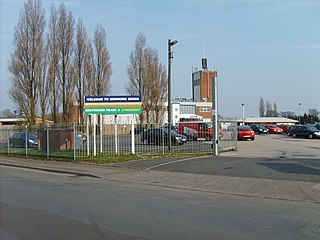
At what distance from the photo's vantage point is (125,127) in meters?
23.3

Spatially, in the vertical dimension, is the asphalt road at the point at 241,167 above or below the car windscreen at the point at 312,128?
below

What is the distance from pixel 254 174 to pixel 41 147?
1508cm

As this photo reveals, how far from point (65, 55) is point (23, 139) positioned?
1942 cm

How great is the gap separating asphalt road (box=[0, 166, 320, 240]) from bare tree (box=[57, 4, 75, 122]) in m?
33.2

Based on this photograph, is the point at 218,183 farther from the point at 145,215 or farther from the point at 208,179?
the point at 145,215

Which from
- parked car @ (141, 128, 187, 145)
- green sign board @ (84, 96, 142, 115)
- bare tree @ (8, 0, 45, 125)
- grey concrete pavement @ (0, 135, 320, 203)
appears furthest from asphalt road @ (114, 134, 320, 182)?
bare tree @ (8, 0, 45, 125)

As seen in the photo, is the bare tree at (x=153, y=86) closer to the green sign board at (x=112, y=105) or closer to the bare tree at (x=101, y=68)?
the bare tree at (x=101, y=68)

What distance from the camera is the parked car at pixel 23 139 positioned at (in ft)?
84.7

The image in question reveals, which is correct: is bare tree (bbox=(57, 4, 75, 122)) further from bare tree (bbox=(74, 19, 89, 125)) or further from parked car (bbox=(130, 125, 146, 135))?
parked car (bbox=(130, 125, 146, 135))

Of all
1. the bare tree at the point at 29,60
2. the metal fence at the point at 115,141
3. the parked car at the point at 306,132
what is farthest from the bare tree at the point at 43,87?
the parked car at the point at 306,132

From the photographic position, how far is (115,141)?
75.0 feet

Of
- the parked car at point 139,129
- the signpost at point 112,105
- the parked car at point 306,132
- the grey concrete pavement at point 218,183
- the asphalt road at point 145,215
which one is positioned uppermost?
the signpost at point 112,105

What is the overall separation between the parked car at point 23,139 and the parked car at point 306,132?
29.8 m

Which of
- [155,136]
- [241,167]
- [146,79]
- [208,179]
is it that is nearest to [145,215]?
[208,179]
